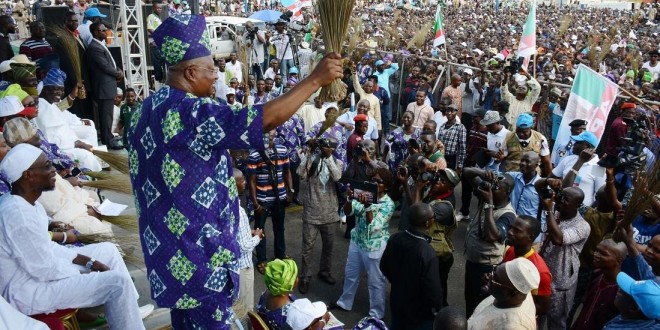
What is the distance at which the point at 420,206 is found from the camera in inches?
173

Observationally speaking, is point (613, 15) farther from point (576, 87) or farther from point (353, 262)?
point (353, 262)

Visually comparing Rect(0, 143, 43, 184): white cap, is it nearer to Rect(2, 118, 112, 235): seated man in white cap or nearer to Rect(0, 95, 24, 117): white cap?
Rect(2, 118, 112, 235): seated man in white cap

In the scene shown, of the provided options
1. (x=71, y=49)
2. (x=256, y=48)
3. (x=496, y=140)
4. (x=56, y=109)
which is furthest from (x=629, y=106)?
(x=256, y=48)

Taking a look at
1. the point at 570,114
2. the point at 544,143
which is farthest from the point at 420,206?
the point at 570,114

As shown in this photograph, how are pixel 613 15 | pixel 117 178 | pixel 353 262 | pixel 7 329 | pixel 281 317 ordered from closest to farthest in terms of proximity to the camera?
pixel 7 329
pixel 281 317
pixel 117 178
pixel 353 262
pixel 613 15

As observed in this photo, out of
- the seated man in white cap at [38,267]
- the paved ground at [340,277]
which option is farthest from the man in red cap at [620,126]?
the seated man in white cap at [38,267]

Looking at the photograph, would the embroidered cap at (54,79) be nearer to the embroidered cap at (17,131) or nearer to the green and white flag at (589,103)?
the embroidered cap at (17,131)

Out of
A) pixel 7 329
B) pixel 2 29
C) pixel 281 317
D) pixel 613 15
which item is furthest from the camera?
pixel 613 15

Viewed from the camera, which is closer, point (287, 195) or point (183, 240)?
point (183, 240)

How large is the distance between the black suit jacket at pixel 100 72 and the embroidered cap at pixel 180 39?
664cm

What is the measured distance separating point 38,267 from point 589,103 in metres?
6.04

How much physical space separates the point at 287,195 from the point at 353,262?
1254mm

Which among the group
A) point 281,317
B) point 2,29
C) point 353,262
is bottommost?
point 353,262

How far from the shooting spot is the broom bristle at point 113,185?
5.01m
